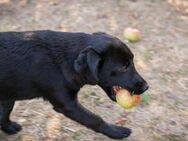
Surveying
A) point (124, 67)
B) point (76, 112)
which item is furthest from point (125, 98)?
point (76, 112)

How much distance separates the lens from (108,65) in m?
3.76

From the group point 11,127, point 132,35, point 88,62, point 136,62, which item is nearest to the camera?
point 88,62

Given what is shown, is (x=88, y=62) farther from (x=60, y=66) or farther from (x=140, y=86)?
(x=140, y=86)

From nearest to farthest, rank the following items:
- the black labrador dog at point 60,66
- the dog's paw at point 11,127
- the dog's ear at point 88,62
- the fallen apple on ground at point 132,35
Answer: the dog's ear at point 88,62, the black labrador dog at point 60,66, the dog's paw at point 11,127, the fallen apple on ground at point 132,35

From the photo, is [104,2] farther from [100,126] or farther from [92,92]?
[100,126]

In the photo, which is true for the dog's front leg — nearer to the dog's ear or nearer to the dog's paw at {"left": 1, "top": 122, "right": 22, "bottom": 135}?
the dog's ear

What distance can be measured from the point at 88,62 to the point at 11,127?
4.08 ft

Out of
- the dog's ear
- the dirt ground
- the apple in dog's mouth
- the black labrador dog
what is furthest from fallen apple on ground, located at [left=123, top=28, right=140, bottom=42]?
the dog's ear

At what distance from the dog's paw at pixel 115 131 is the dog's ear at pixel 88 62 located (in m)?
0.68

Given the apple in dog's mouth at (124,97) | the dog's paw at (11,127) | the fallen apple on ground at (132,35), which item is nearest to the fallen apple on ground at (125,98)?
the apple in dog's mouth at (124,97)

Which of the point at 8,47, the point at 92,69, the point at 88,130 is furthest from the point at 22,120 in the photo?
the point at 92,69

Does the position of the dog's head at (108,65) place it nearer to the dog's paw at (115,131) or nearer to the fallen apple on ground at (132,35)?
the dog's paw at (115,131)

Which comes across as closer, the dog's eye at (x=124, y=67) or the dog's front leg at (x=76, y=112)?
the dog's eye at (x=124, y=67)

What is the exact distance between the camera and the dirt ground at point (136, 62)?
4.47 metres
